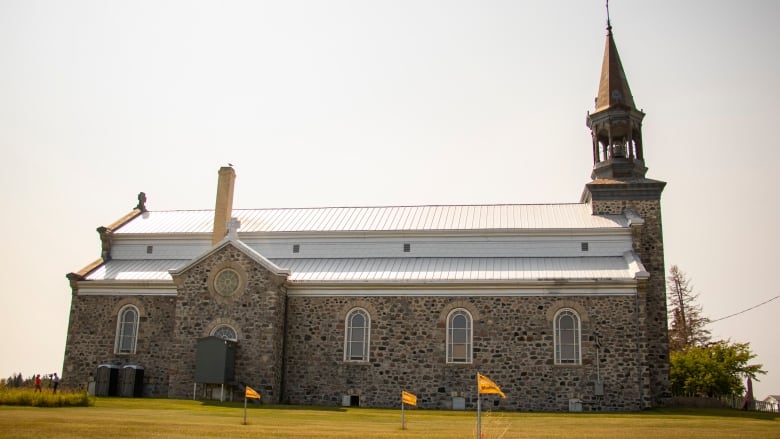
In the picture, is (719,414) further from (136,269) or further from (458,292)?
(136,269)

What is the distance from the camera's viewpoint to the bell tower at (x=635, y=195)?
32.4 m

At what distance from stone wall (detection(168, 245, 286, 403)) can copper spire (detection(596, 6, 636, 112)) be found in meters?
19.5

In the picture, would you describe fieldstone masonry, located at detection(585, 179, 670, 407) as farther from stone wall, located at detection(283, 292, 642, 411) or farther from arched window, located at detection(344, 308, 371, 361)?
arched window, located at detection(344, 308, 371, 361)

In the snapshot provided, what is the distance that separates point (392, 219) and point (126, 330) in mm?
14038

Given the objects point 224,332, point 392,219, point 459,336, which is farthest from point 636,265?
point 224,332

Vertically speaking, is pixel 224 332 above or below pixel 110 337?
above

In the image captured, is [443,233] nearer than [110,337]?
No

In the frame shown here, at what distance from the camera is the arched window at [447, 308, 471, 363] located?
31469 millimetres

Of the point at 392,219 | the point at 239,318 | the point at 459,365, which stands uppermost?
the point at 392,219

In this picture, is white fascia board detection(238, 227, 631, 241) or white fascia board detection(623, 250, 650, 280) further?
white fascia board detection(238, 227, 631, 241)

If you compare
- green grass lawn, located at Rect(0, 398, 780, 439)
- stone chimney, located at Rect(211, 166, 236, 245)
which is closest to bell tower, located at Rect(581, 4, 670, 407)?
green grass lawn, located at Rect(0, 398, 780, 439)

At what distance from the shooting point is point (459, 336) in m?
31.8

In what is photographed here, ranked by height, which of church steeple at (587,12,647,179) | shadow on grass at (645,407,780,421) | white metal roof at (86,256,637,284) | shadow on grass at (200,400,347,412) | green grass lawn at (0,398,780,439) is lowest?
green grass lawn at (0,398,780,439)

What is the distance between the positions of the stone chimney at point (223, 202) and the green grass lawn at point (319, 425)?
1221 cm
